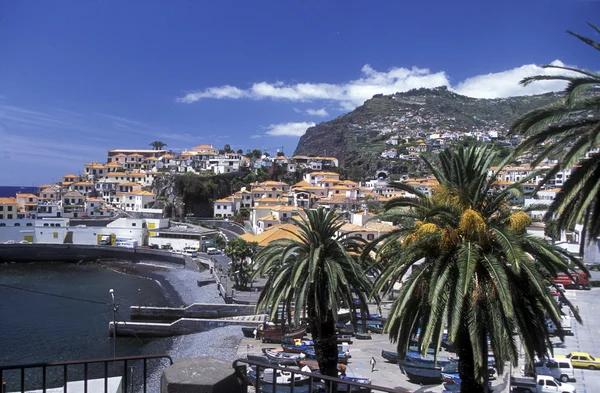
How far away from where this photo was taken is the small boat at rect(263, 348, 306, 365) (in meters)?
24.5

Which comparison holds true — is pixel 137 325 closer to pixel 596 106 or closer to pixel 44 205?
pixel 596 106

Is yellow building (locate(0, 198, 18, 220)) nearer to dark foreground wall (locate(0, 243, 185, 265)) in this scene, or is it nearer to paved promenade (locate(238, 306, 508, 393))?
dark foreground wall (locate(0, 243, 185, 265))

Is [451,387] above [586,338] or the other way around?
the other way around

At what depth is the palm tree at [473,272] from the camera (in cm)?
904


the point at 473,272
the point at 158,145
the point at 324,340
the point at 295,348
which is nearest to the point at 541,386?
the point at 324,340

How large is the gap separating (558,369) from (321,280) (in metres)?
14.7

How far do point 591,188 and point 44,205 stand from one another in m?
88.5

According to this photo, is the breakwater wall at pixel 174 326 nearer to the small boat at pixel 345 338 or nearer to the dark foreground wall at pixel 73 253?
the small boat at pixel 345 338

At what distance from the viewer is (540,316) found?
32.4 ft

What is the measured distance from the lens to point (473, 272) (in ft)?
28.8

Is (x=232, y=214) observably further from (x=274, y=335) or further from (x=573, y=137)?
(x=573, y=137)

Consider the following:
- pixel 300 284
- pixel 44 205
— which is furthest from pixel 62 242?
pixel 300 284

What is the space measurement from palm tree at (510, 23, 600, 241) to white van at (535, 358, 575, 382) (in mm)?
15504

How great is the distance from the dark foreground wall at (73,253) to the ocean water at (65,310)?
2.72 meters
